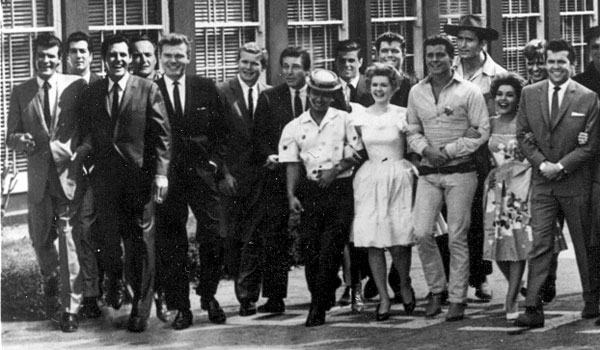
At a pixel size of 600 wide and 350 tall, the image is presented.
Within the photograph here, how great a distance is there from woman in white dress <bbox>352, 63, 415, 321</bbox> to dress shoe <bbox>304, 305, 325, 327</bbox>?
415mm

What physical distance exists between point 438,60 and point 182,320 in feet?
8.11

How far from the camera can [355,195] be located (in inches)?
396

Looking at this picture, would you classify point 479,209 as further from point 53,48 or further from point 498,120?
point 53,48

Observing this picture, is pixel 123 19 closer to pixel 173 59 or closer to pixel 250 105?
pixel 250 105

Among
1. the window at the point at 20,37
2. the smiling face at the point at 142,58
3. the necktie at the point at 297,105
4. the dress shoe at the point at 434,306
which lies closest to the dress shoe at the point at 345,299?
the dress shoe at the point at 434,306

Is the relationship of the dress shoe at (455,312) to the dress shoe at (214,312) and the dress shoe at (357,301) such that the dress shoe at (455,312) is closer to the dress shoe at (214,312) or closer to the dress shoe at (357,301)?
the dress shoe at (357,301)

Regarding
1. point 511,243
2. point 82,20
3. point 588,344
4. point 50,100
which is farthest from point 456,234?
point 82,20

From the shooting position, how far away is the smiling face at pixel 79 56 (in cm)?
1053

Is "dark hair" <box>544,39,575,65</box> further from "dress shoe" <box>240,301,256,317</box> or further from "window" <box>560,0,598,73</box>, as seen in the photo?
"window" <box>560,0,598,73</box>

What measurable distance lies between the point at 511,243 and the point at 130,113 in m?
2.71

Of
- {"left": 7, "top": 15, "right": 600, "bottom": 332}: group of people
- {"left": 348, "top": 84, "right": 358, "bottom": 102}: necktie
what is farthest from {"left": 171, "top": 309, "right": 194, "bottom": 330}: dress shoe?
{"left": 348, "top": 84, "right": 358, "bottom": 102}: necktie

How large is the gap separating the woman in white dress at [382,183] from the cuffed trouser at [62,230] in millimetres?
A: 1912

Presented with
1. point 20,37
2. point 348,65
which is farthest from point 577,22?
point 20,37

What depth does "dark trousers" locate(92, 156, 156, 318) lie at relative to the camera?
31.3ft
